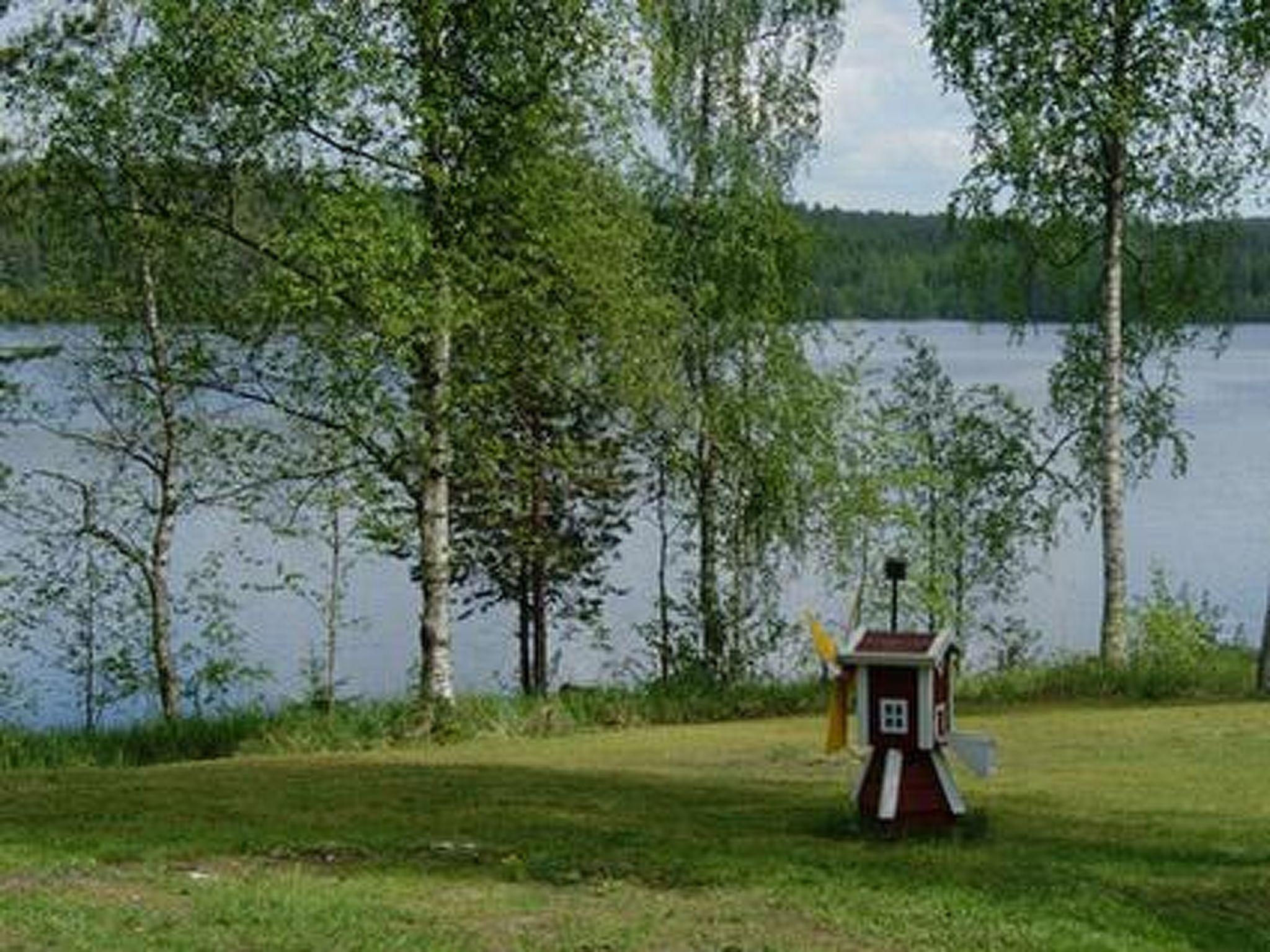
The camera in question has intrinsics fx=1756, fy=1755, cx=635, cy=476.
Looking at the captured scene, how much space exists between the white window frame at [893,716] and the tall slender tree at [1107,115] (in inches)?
414

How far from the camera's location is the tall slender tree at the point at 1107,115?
61.4 feet

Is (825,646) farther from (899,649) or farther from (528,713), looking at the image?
(528,713)

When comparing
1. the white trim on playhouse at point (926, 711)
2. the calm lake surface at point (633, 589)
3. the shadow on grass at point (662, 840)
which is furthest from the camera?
the calm lake surface at point (633, 589)

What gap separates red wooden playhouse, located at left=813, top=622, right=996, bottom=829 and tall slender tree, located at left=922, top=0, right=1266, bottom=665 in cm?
1032

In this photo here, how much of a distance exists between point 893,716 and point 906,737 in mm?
124

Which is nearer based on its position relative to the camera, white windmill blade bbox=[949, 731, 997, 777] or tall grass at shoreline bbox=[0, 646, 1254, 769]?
white windmill blade bbox=[949, 731, 997, 777]

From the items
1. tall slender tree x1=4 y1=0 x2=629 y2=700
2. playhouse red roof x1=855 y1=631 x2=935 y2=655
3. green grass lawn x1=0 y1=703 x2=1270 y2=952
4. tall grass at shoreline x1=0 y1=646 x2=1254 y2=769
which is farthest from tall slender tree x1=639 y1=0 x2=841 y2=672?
playhouse red roof x1=855 y1=631 x2=935 y2=655

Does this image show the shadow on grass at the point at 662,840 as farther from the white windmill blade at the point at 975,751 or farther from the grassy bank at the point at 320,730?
the grassy bank at the point at 320,730

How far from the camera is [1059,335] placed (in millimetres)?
24203

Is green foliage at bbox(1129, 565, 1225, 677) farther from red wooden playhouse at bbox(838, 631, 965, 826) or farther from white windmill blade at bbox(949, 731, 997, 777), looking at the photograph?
red wooden playhouse at bbox(838, 631, 965, 826)

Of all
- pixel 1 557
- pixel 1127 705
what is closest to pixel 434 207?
pixel 1127 705

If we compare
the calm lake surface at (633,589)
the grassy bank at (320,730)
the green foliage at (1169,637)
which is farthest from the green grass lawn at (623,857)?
the calm lake surface at (633,589)

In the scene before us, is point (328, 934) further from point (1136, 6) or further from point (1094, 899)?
point (1136, 6)

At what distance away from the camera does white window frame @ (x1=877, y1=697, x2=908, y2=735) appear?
29.4 ft
